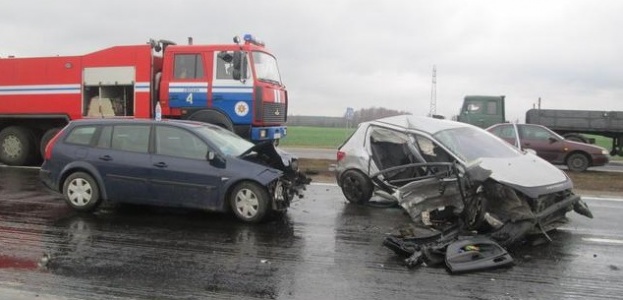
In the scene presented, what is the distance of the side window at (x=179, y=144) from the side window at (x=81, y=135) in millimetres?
1116

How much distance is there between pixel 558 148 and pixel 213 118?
10425mm

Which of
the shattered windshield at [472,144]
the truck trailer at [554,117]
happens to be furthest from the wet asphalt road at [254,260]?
the truck trailer at [554,117]

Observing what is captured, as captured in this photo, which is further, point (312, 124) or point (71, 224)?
point (312, 124)

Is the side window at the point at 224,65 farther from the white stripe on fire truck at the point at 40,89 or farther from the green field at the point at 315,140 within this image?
the green field at the point at 315,140

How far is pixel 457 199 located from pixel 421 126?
1887 millimetres

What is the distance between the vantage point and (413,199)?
7.47m

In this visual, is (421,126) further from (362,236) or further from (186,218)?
(186,218)

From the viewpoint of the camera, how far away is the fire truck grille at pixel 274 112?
42.9 ft

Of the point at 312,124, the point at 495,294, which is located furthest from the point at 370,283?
the point at 312,124

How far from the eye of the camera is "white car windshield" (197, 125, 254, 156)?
26.1 ft

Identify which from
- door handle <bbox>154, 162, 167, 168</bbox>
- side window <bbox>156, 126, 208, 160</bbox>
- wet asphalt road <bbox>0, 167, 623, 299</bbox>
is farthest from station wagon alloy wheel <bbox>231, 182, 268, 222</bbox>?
door handle <bbox>154, 162, 167, 168</bbox>

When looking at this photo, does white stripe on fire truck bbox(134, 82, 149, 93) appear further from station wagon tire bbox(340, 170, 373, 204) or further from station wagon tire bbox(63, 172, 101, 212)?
station wagon tire bbox(340, 170, 373, 204)

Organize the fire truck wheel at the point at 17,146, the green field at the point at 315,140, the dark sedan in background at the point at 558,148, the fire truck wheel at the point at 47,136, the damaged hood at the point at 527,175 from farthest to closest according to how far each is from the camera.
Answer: the green field at the point at 315,140 → the dark sedan in background at the point at 558,148 → the fire truck wheel at the point at 17,146 → the fire truck wheel at the point at 47,136 → the damaged hood at the point at 527,175

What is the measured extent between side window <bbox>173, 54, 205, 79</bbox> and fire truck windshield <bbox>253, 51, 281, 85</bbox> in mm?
1237
